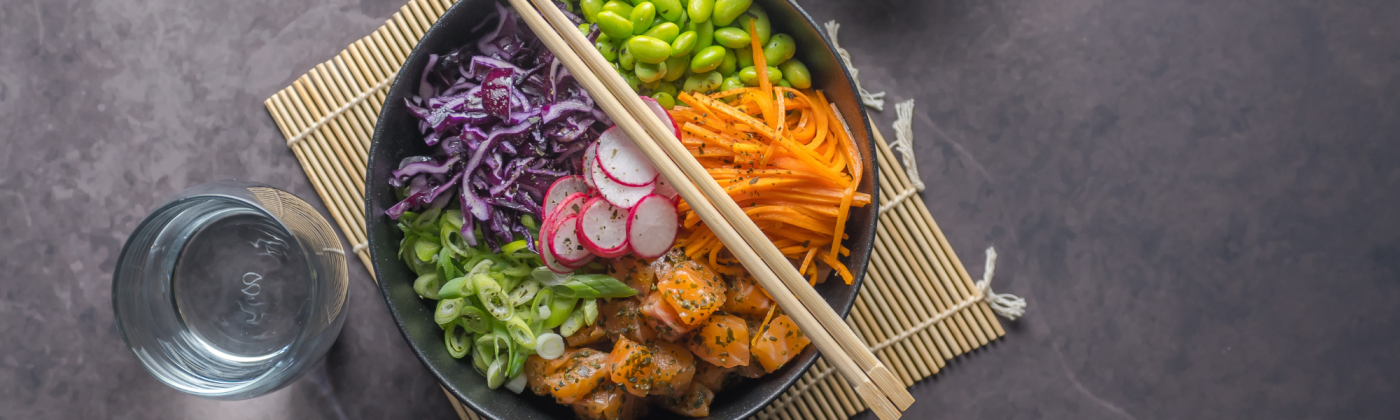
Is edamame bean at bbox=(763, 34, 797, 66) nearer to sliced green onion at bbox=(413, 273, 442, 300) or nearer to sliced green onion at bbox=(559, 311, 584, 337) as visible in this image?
sliced green onion at bbox=(559, 311, 584, 337)

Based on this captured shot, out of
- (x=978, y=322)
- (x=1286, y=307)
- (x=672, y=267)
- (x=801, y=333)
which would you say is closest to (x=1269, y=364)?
(x=1286, y=307)

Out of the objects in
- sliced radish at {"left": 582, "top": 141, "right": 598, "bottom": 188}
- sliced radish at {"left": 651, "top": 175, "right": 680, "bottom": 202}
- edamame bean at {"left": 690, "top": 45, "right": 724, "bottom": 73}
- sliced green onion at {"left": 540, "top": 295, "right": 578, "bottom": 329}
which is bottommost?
sliced green onion at {"left": 540, "top": 295, "right": 578, "bottom": 329}

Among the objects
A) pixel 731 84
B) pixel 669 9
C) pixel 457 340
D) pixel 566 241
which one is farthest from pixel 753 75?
pixel 457 340

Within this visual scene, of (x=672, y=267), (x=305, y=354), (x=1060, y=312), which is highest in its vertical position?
(x=305, y=354)

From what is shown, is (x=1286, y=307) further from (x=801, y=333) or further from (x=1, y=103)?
(x=1, y=103)

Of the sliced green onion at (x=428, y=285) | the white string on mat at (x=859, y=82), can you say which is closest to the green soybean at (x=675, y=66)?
the white string on mat at (x=859, y=82)

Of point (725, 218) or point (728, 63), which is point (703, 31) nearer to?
point (728, 63)

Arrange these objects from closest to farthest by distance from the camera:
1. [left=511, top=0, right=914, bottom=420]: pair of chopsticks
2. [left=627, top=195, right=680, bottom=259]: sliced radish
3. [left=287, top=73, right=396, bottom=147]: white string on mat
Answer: [left=511, top=0, right=914, bottom=420]: pair of chopsticks < [left=627, top=195, right=680, bottom=259]: sliced radish < [left=287, top=73, right=396, bottom=147]: white string on mat

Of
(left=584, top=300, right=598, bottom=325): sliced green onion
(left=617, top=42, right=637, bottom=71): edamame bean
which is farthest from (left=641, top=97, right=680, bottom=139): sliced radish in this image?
(left=584, top=300, right=598, bottom=325): sliced green onion
